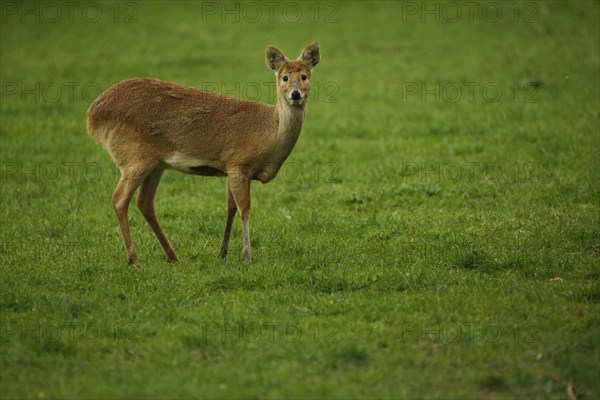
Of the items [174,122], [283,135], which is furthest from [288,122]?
[174,122]

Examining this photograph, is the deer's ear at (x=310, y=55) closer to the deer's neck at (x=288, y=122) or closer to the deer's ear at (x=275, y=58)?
the deer's ear at (x=275, y=58)

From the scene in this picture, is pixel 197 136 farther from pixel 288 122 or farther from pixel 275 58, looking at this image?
pixel 275 58

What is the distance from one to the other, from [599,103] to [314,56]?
736cm

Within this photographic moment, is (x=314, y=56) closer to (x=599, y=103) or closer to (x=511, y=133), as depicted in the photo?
(x=511, y=133)

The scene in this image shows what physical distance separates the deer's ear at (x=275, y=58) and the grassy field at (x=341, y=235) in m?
1.89

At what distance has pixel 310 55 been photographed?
9.77 metres

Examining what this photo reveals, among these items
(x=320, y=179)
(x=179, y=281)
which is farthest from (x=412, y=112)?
(x=179, y=281)

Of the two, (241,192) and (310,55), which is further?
(310,55)

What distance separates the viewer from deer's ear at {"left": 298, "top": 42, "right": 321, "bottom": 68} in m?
9.68

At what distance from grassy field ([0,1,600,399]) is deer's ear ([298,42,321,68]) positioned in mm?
1902

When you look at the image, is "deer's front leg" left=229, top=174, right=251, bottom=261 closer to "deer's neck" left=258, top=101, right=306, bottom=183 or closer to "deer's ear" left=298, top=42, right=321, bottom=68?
"deer's neck" left=258, top=101, right=306, bottom=183

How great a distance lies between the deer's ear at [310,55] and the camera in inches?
381

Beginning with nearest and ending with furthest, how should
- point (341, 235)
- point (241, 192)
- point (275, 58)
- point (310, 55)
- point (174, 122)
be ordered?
point (241, 192) < point (174, 122) < point (275, 58) < point (310, 55) < point (341, 235)

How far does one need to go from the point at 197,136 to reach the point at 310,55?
1.49 m
